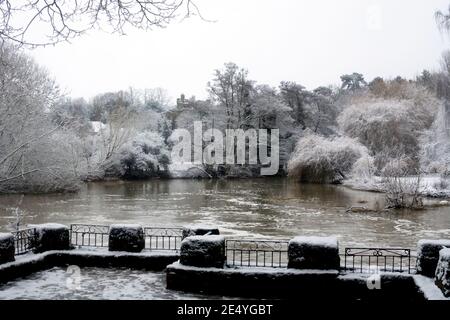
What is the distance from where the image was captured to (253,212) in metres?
25.3

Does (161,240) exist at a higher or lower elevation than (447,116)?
lower

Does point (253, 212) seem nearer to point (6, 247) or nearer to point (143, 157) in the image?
point (6, 247)

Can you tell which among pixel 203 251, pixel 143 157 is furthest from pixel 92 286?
pixel 143 157

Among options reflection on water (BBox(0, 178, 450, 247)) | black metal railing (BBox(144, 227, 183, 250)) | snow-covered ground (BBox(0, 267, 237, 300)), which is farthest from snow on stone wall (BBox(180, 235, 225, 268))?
reflection on water (BBox(0, 178, 450, 247))

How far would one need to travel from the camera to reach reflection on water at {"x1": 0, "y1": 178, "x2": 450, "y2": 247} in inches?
784

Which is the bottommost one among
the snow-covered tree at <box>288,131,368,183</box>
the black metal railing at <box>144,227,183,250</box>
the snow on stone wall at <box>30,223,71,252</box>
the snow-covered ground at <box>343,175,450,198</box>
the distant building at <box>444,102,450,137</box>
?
the black metal railing at <box>144,227,183,250</box>

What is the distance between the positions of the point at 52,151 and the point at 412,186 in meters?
21.4

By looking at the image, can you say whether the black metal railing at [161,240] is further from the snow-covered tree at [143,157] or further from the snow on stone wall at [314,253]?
the snow-covered tree at [143,157]

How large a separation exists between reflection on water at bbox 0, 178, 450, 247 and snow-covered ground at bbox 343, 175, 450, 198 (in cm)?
167

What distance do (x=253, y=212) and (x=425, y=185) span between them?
12799 millimetres

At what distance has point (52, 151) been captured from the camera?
1245 inches

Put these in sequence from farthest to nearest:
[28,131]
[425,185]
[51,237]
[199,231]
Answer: [425,185], [28,131], [51,237], [199,231]

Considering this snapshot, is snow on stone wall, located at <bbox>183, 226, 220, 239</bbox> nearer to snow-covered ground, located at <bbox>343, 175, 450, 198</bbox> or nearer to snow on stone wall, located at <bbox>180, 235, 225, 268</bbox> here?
snow on stone wall, located at <bbox>180, 235, 225, 268</bbox>
